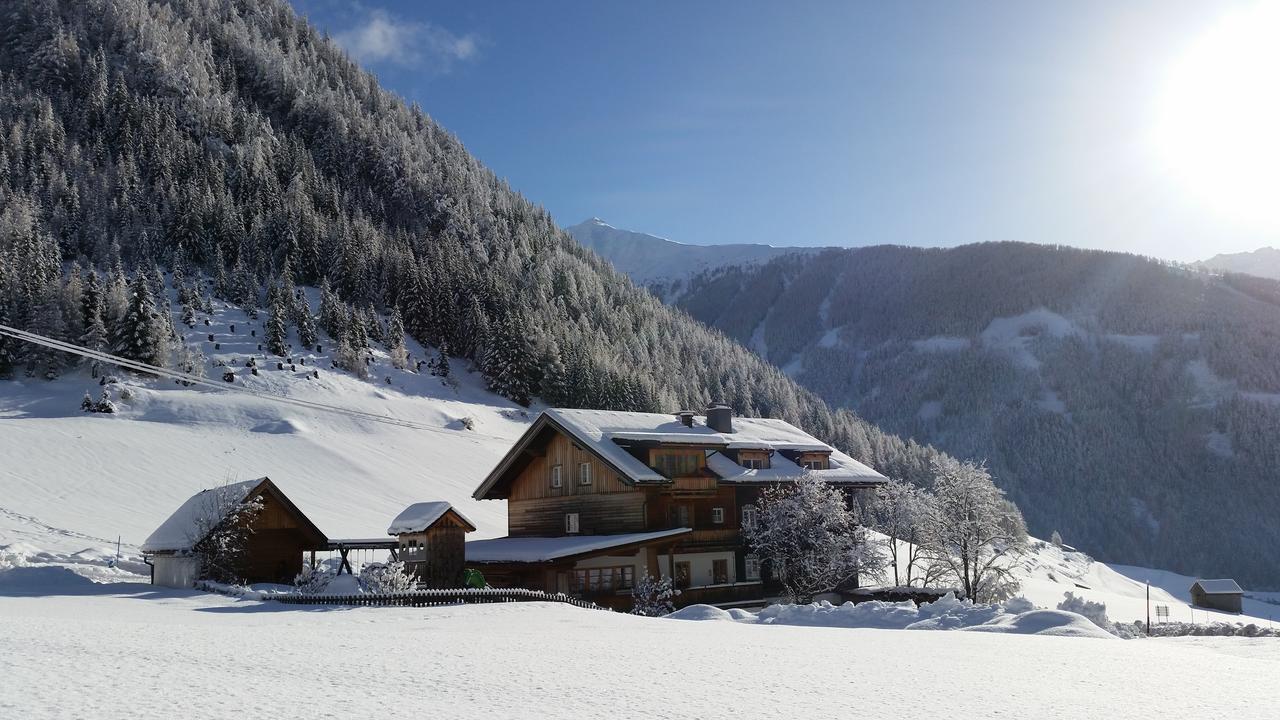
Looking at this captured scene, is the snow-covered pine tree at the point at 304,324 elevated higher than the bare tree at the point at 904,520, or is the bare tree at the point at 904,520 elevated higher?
the snow-covered pine tree at the point at 304,324

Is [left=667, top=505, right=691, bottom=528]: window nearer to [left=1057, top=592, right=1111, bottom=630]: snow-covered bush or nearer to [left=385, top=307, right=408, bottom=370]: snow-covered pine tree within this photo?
[left=1057, top=592, right=1111, bottom=630]: snow-covered bush

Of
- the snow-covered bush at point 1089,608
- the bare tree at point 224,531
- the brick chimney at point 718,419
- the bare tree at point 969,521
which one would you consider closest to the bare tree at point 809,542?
the bare tree at point 969,521

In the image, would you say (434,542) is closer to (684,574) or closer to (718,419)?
(684,574)

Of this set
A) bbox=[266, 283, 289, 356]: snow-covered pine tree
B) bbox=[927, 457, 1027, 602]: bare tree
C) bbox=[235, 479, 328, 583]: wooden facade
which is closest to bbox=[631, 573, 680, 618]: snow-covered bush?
bbox=[235, 479, 328, 583]: wooden facade

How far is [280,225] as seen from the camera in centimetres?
11888

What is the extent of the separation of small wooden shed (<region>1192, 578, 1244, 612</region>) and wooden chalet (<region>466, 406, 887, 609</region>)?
202 feet

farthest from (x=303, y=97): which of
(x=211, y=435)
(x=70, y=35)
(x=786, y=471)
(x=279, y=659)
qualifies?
(x=279, y=659)

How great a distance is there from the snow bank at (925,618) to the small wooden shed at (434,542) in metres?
9.67

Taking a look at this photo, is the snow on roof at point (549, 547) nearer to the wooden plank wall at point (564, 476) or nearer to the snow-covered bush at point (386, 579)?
the wooden plank wall at point (564, 476)

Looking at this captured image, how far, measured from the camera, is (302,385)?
78.9 metres

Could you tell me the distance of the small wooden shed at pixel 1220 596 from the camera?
283 ft

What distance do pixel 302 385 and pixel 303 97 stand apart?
109069 millimetres

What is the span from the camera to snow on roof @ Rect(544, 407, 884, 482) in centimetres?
3962

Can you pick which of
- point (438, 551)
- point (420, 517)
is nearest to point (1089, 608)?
point (438, 551)
